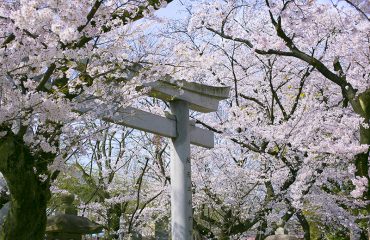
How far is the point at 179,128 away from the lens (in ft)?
23.1

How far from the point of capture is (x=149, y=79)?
218 inches

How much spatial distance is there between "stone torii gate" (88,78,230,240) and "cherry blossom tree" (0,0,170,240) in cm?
178

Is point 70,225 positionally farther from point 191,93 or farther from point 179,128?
point 191,93

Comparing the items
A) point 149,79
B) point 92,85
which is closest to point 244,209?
point 149,79

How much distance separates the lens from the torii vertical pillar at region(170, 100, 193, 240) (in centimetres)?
669

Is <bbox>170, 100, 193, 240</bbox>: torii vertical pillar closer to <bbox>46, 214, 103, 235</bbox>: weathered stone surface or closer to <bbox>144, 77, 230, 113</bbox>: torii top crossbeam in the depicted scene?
<bbox>144, 77, 230, 113</bbox>: torii top crossbeam

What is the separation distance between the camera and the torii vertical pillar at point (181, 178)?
22.0ft

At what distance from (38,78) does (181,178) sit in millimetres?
2782

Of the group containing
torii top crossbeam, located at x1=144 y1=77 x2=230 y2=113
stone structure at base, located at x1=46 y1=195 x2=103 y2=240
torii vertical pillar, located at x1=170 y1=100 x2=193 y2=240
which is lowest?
stone structure at base, located at x1=46 y1=195 x2=103 y2=240

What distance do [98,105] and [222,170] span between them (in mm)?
4959

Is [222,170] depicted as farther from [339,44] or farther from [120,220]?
[120,220]

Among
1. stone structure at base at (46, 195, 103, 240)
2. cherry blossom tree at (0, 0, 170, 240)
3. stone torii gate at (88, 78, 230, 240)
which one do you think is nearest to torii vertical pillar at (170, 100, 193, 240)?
stone torii gate at (88, 78, 230, 240)

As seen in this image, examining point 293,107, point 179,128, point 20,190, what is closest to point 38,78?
point 20,190

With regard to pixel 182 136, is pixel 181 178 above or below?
below
